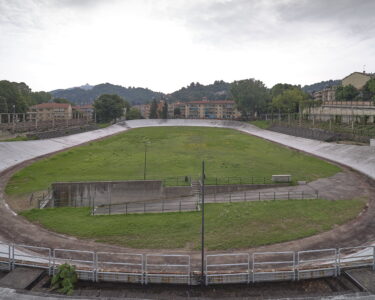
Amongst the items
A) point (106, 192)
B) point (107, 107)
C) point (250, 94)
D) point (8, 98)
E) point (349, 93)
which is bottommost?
point (106, 192)

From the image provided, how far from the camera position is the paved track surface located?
70.7 ft

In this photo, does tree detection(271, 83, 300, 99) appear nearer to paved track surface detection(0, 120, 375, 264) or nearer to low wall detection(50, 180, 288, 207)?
paved track surface detection(0, 120, 375, 264)

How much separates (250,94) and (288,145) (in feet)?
220

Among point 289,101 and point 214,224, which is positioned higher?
point 289,101

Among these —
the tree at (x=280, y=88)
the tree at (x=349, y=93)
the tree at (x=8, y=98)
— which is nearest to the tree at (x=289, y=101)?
the tree at (x=349, y=93)

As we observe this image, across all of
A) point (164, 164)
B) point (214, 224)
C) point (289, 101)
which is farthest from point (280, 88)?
point (214, 224)

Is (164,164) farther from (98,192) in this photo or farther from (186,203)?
(186,203)

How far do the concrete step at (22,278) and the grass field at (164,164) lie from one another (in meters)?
21.3

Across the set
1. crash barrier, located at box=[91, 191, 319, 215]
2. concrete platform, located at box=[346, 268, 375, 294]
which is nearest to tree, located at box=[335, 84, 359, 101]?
crash barrier, located at box=[91, 191, 319, 215]

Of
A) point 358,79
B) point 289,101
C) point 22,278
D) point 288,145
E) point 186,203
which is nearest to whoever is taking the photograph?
point 22,278

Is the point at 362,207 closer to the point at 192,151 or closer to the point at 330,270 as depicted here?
the point at 330,270

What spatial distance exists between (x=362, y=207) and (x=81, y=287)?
1016 inches

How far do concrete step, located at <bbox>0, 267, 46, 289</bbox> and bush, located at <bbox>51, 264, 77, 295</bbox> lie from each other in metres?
1.02

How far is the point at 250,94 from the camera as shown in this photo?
138 metres
